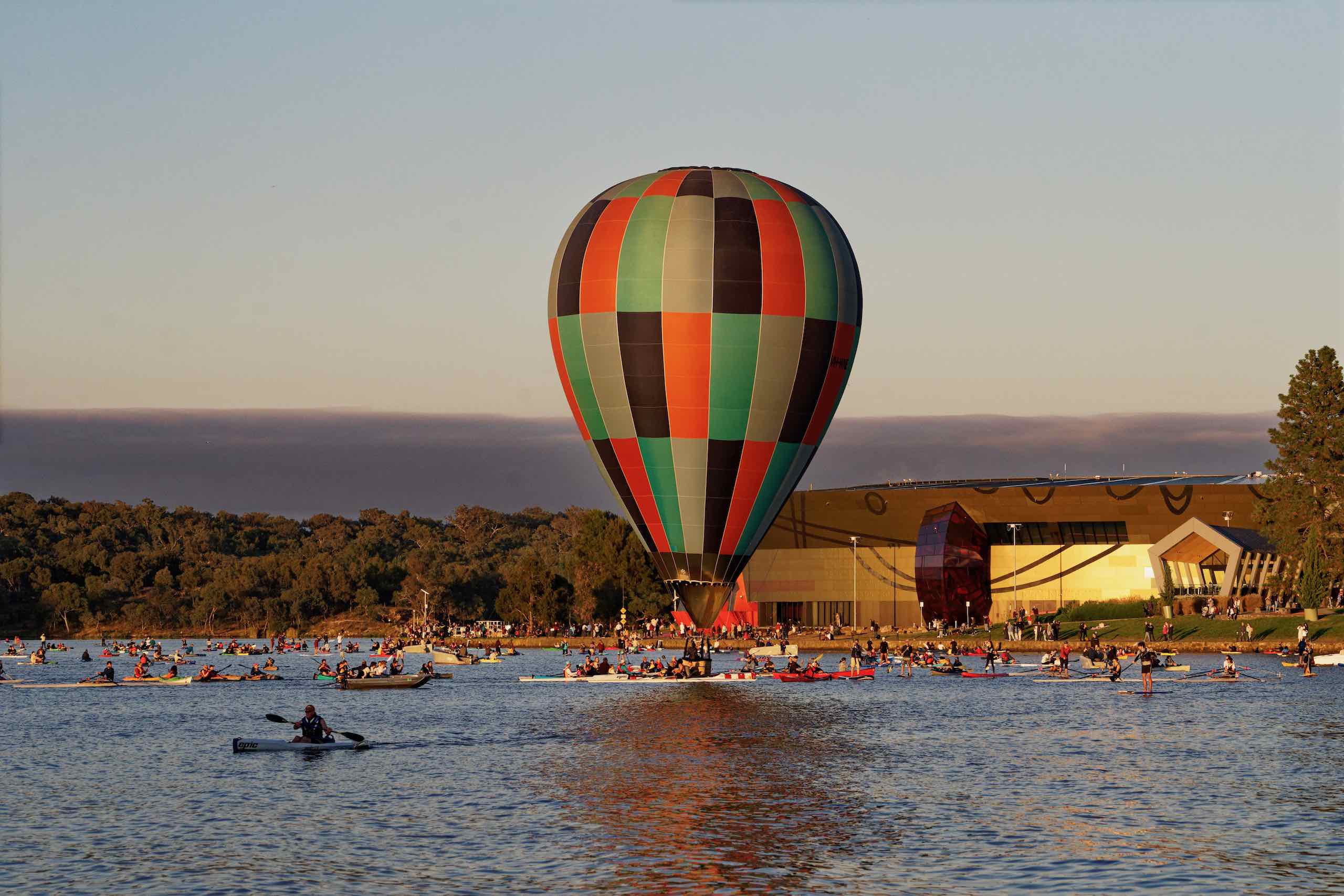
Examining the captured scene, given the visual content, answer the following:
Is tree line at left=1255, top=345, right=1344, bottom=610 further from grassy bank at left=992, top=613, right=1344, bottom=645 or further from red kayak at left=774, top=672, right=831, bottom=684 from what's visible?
red kayak at left=774, top=672, right=831, bottom=684

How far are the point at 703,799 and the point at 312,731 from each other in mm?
17633

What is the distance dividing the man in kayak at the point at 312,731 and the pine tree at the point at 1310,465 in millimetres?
72828

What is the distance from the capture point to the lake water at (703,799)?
105ft

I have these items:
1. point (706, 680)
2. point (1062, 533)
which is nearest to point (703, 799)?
point (706, 680)

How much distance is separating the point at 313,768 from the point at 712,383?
3052cm

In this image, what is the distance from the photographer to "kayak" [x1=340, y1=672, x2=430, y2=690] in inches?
3430

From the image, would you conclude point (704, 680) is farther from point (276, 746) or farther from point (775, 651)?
point (775, 651)

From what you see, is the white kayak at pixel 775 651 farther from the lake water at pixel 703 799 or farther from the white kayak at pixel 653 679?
the lake water at pixel 703 799

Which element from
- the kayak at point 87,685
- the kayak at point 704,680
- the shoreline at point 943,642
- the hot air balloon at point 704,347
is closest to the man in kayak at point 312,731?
the hot air balloon at point 704,347

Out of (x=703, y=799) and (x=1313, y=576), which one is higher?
(x=1313, y=576)

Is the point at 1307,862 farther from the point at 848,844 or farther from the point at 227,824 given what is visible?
the point at 227,824

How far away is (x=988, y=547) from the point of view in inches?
6216

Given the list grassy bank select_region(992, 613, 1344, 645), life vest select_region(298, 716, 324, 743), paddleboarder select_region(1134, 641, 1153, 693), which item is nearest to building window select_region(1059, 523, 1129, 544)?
grassy bank select_region(992, 613, 1344, 645)

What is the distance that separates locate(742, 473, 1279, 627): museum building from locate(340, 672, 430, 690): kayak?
238 ft
